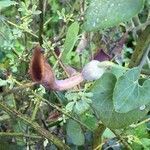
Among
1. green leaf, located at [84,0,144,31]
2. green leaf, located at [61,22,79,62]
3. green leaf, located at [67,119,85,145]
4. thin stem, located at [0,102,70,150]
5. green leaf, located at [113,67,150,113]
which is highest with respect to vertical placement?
green leaf, located at [84,0,144,31]

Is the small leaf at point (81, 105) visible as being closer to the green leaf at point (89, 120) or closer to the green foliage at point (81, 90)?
the green foliage at point (81, 90)

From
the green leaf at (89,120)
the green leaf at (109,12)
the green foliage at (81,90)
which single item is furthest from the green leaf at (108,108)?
the green leaf at (89,120)

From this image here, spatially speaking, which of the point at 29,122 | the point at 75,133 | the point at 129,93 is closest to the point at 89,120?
the point at 75,133

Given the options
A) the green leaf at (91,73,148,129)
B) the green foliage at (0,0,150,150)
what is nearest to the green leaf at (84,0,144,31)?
the green foliage at (0,0,150,150)

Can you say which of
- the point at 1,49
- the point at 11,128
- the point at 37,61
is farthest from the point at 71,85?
the point at 11,128

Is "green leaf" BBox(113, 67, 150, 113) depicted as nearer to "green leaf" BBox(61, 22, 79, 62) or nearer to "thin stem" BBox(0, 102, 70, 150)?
"green leaf" BBox(61, 22, 79, 62)

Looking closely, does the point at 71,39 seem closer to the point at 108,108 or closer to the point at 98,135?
the point at 108,108

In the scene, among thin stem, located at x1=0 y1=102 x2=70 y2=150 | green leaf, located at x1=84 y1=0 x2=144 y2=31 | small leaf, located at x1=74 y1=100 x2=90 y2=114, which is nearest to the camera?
green leaf, located at x1=84 y1=0 x2=144 y2=31
